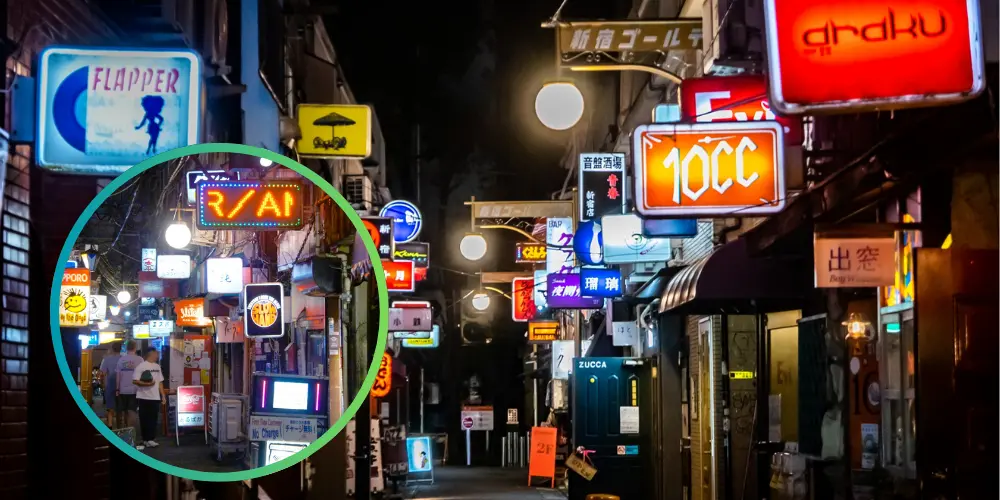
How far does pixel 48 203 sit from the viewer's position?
330 inches

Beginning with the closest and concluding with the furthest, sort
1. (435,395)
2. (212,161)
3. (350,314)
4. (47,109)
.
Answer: (212,161), (350,314), (47,109), (435,395)

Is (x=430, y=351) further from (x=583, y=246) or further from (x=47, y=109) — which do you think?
(x=47, y=109)

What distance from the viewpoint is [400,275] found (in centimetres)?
2341

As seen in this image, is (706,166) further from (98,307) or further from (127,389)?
(127,389)

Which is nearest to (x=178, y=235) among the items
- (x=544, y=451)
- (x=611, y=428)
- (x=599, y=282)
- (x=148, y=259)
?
(x=148, y=259)

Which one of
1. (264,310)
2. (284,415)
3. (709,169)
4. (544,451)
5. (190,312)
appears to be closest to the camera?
(284,415)

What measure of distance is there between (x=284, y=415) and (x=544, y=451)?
2329 centimetres

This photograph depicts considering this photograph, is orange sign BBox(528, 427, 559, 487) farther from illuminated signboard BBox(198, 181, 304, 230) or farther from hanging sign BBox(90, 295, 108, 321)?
illuminated signboard BBox(198, 181, 304, 230)

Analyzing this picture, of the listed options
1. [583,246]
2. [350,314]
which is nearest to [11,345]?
[350,314]

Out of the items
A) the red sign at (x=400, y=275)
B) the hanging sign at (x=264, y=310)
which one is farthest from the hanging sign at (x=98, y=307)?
the red sign at (x=400, y=275)

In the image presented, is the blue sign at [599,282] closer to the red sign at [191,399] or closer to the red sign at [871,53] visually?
the red sign at [871,53]

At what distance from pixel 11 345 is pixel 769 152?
22.5 ft

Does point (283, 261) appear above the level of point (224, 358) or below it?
above
